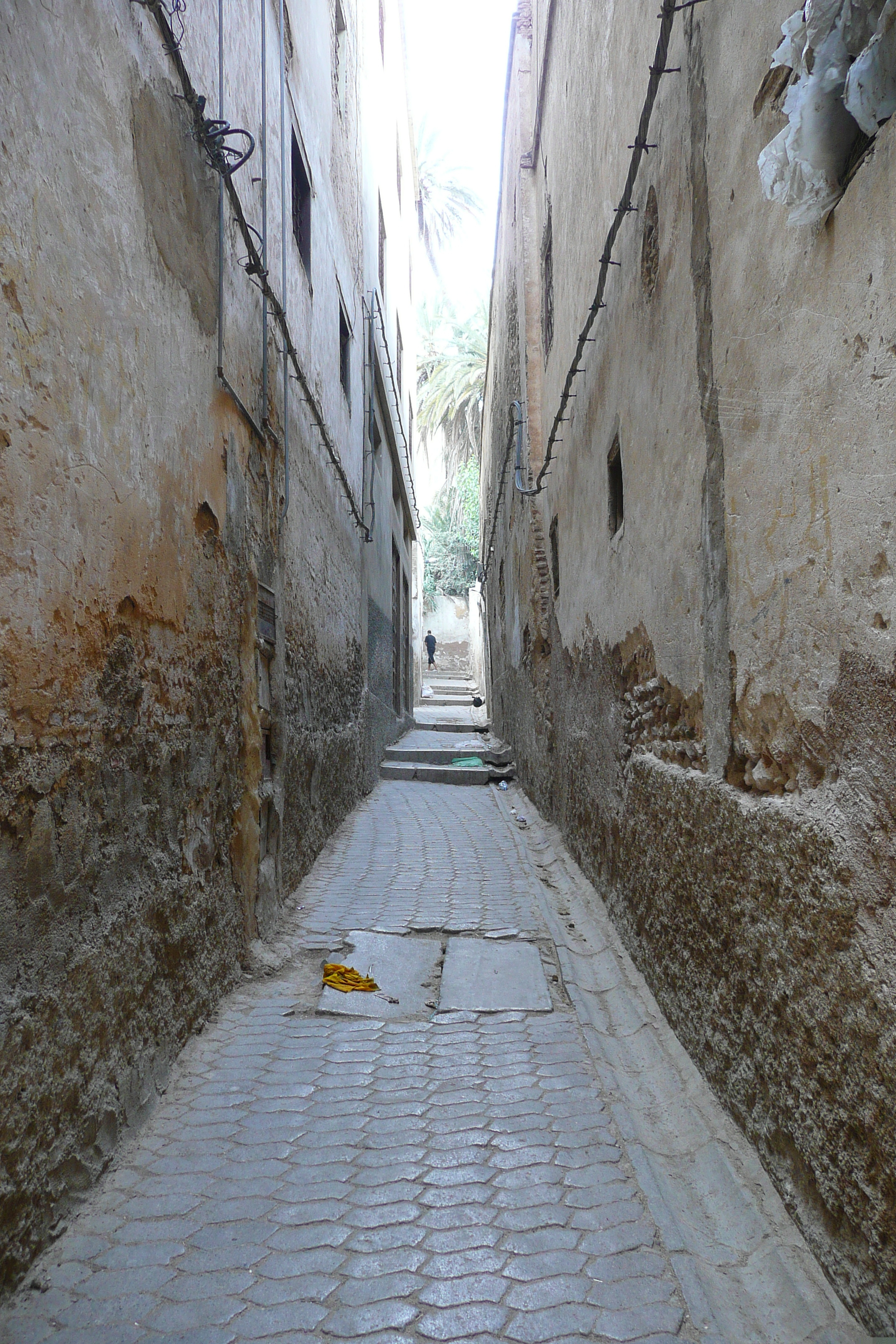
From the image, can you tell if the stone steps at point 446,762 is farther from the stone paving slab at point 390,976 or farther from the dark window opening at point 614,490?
the dark window opening at point 614,490

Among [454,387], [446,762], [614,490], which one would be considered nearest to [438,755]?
[446,762]

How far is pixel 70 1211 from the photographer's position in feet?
6.63

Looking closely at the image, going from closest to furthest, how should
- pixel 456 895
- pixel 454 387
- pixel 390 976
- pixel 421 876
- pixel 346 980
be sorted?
pixel 346 980 < pixel 390 976 < pixel 456 895 < pixel 421 876 < pixel 454 387

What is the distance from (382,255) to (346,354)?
4.99 metres

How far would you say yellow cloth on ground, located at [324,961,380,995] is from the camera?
11.8ft

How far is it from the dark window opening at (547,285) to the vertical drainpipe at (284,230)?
286 cm

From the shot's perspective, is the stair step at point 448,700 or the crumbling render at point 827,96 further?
the stair step at point 448,700

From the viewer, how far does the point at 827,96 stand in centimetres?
164

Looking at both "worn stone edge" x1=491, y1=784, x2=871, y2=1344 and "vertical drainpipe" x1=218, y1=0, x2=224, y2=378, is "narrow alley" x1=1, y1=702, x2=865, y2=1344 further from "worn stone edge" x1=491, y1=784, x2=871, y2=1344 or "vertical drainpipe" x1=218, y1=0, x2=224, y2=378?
"vertical drainpipe" x1=218, y1=0, x2=224, y2=378

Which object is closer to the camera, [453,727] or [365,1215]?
[365,1215]

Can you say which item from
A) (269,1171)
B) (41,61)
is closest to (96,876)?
(269,1171)

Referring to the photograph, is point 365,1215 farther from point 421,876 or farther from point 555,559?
point 555,559

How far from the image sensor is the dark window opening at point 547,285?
7312mm

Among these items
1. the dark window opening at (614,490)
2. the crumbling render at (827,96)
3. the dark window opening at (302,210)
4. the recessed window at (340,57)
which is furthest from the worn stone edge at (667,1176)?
the recessed window at (340,57)
